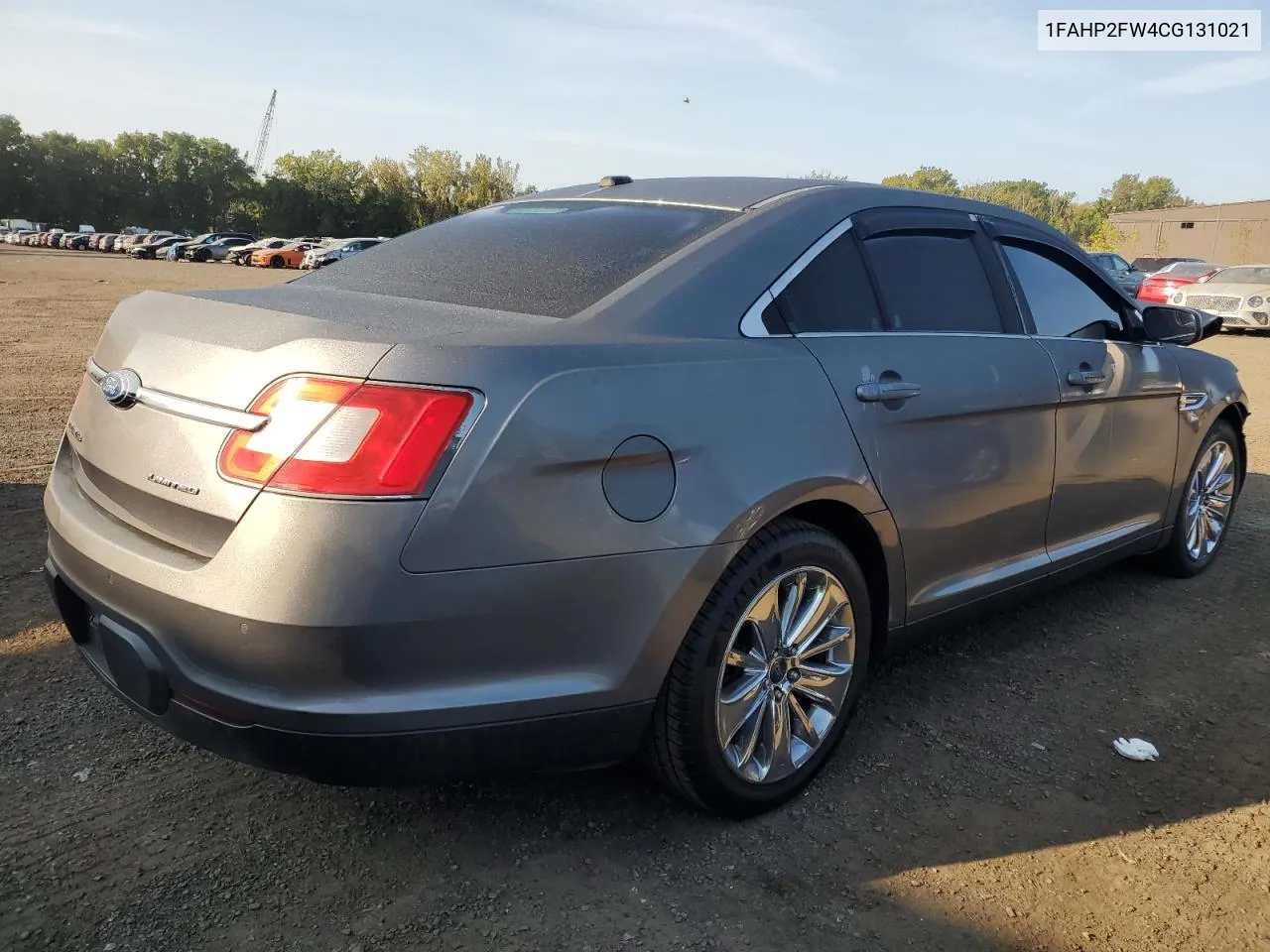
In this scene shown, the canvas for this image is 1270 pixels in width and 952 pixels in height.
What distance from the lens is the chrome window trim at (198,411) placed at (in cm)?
198

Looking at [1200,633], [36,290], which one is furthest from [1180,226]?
[1200,633]

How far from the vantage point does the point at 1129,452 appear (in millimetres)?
3816

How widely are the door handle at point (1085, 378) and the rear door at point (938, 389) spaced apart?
0.50 ft

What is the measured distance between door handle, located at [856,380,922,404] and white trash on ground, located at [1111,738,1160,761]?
1.28 metres

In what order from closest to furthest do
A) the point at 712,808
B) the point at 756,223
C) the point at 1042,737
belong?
the point at 712,808
the point at 756,223
the point at 1042,737

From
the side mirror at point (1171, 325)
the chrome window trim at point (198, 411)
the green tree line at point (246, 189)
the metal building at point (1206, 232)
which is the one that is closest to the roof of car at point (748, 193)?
the side mirror at point (1171, 325)

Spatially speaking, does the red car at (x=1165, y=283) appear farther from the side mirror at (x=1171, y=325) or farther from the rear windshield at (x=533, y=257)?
the rear windshield at (x=533, y=257)

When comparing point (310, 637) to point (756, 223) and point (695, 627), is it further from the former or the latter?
point (756, 223)

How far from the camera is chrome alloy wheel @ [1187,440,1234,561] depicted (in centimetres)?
450

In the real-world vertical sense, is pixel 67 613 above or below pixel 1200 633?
above

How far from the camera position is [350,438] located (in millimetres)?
1900

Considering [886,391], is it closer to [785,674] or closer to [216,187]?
[785,674]

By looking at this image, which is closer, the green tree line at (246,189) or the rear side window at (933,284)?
the rear side window at (933,284)

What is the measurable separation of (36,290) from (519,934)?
23240mm
